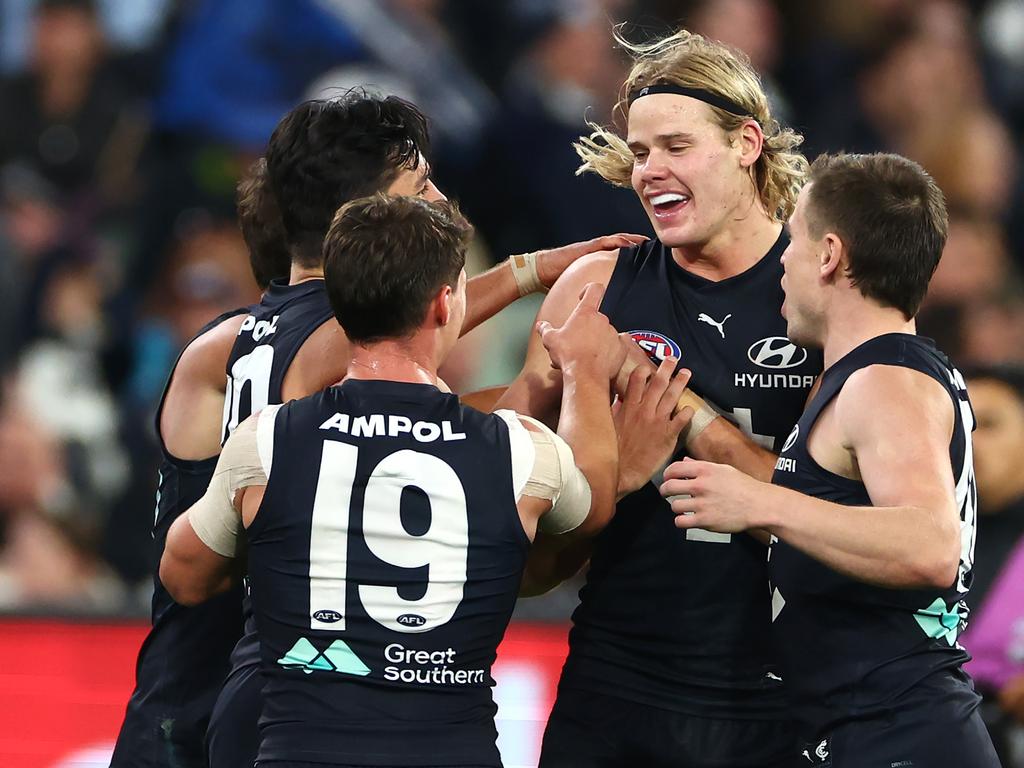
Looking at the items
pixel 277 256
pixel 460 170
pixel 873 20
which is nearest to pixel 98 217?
pixel 460 170

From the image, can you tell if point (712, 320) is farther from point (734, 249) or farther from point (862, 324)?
point (862, 324)

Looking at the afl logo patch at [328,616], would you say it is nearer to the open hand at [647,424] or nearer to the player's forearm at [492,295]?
the open hand at [647,424]

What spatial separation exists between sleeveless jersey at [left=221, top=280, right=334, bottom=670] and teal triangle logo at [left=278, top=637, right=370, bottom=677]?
0.46m

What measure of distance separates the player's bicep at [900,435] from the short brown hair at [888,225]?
24 cm

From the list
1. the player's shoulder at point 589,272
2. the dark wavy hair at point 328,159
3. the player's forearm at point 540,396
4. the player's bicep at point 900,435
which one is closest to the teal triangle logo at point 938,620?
the player's bicep at point 900,435

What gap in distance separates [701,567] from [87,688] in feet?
9.12

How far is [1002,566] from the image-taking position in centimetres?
573

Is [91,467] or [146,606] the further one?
[91,467]

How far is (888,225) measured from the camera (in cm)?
323

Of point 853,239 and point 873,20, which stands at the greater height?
point 873,20

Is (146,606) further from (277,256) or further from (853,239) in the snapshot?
(853,239)

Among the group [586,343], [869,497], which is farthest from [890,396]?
[586,343]

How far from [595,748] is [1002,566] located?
264 centimetres

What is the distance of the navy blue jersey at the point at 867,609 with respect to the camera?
313cm
